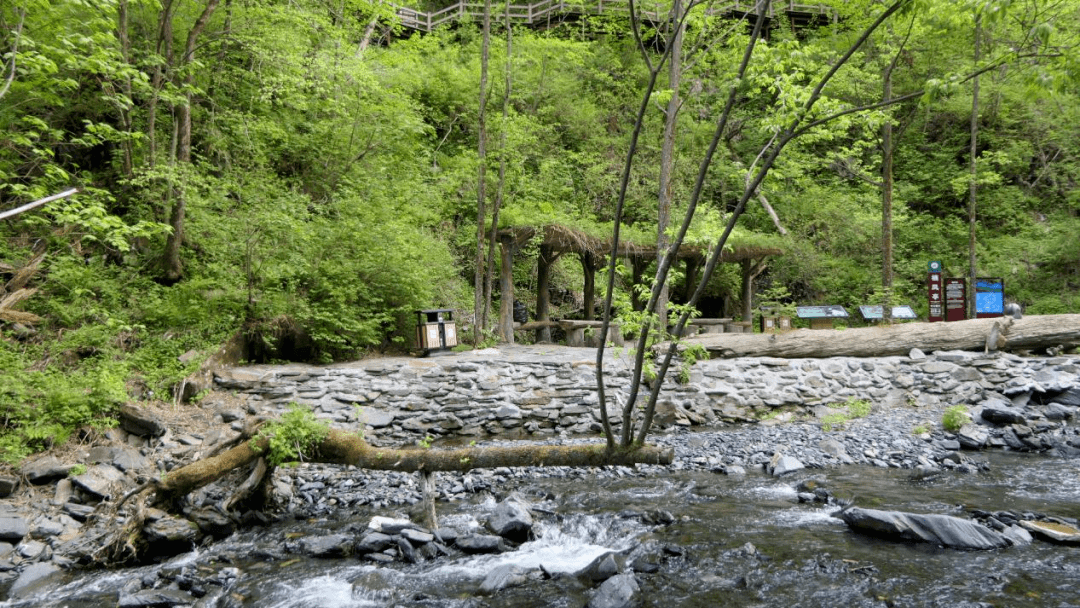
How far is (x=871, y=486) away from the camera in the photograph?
21.0 ft

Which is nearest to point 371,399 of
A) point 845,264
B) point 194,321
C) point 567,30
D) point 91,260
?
point 194,321

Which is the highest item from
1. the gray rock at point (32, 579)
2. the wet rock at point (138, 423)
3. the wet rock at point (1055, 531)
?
the wet rock at point (138, 423)

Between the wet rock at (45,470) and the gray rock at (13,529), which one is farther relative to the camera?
the wet rock at (45,470)

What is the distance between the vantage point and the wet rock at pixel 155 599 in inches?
157

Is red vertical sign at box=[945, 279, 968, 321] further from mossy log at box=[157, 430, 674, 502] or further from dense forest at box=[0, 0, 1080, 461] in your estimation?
mossy log at box=[157, 430, 674, 502]

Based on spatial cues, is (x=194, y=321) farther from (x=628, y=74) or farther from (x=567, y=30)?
(x=567, y=30)

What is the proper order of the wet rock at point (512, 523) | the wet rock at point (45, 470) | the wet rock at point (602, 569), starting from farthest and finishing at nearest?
the wet rock at point (45, 470), the wet rock at point (512, 523), the wet rock at point (602, 569)

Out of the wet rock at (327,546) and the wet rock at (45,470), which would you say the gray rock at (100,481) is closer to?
the wet rock at (45,470)

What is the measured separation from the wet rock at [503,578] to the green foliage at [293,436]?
6.38ft

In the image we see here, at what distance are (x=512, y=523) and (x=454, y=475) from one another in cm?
192

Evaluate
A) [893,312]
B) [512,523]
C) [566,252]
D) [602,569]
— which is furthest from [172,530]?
[893,312]

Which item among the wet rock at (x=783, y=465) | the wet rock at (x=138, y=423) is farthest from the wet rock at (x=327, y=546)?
the wet rock at (x=783, y=465)

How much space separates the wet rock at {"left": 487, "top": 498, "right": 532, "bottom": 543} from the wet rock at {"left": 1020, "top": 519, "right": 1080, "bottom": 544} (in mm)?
4144

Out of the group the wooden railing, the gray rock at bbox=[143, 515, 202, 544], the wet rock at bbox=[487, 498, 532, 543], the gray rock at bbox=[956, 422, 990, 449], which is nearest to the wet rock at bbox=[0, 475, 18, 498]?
the gray rock at bbox=[143, 515, 202, 544]
